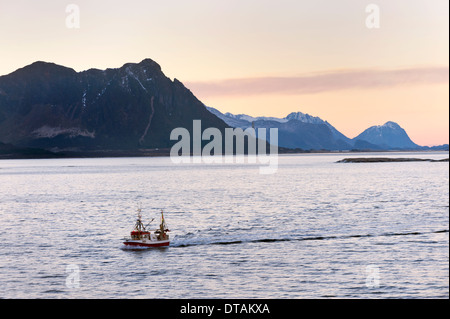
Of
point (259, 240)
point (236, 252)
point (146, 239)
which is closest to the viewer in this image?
point (236, 252)

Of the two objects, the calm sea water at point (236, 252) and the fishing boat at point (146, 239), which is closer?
the calm sea water at point (236, 252)

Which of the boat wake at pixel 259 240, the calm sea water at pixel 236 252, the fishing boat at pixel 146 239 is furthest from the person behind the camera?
the boat wake at pixel 259 240

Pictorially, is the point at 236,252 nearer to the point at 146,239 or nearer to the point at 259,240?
the point at 259,240

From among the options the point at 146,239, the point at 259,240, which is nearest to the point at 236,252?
the point at 259,240

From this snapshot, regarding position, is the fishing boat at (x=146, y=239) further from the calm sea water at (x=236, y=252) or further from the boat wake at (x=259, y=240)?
the boat wake at (x=259, y=240)

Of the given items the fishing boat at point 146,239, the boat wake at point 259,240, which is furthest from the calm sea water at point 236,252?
the fishing boat at point 146,239

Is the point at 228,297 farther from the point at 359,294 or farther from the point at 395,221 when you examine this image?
the point at 395,221

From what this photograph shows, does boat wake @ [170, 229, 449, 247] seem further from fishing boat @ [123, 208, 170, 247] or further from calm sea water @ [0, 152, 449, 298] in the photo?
fishing boat @ [123, 208, 170, 247]

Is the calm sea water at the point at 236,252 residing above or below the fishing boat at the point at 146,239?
below

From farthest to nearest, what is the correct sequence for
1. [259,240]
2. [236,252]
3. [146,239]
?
[259,240], [146,239], [236,252]

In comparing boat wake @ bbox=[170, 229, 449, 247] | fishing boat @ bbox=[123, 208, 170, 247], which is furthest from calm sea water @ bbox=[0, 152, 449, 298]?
fishing boat @ bbox=[123, 208, 170, 247]
